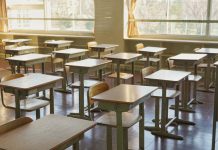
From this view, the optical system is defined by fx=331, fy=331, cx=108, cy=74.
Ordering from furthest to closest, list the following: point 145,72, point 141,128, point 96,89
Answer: point 145,72
point 141,128
point 96,89

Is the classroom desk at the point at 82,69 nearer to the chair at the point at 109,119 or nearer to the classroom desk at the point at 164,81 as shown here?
the classroom desk at the point at 164,81

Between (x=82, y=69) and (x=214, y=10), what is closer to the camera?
(x=82, y=69)

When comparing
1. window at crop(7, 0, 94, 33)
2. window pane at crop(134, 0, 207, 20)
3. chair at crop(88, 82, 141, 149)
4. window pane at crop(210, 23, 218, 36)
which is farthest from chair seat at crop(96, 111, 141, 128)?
window at crop(7, 0, 94, 33)

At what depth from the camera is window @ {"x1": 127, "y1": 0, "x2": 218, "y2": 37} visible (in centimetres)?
784

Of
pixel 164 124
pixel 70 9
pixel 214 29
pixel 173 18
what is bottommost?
pixel 164 124

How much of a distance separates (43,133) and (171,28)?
6657mm

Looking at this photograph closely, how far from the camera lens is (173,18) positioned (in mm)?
8250

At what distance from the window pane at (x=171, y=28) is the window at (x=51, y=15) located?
1.60 m

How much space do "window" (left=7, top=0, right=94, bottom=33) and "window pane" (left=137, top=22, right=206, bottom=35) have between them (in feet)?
5.25

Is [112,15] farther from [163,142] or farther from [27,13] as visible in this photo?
[163,142]

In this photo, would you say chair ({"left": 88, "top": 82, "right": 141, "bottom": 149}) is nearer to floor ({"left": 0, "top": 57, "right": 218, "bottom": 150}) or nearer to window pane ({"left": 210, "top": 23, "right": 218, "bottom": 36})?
floor ({"left": 0, "top": 57, "right": 218, "bottom": 150})

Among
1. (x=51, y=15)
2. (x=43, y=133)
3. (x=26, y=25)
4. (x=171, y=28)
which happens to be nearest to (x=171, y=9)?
(x=171, y=28)

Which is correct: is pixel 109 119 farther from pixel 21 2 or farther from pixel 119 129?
pixel 21 2

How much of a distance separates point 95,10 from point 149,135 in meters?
5.36
